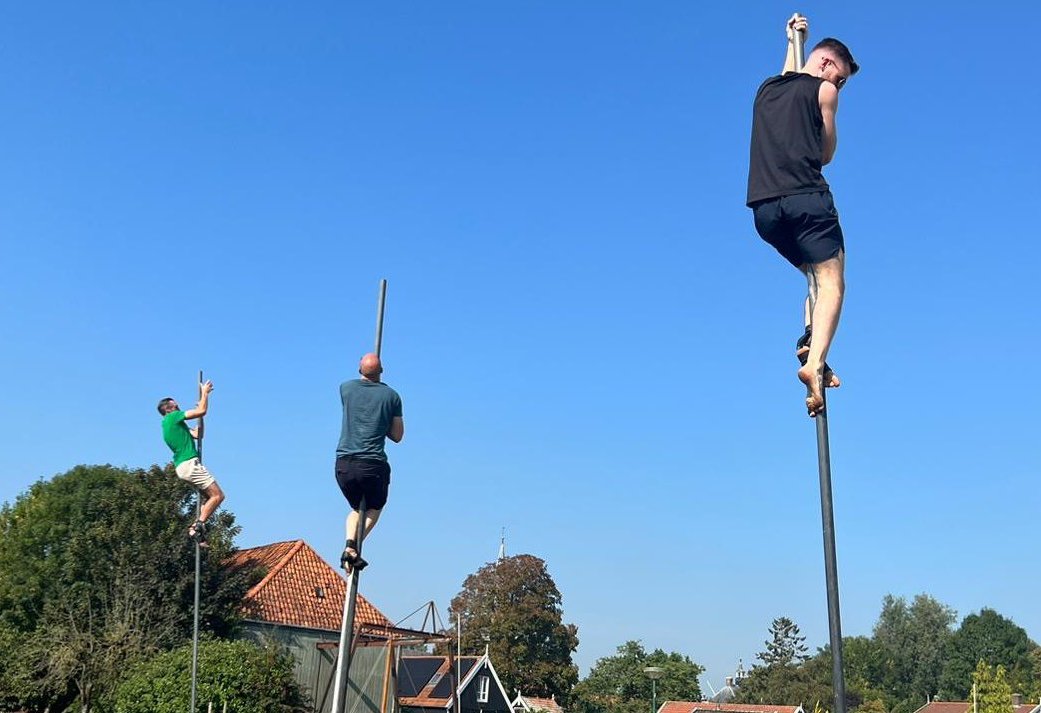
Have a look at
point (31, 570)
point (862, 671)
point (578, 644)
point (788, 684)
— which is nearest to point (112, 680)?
point (31, 570)

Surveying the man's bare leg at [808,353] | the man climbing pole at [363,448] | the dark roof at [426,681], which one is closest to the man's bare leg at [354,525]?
the man climbing pole at [363,448]

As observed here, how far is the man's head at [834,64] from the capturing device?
4.96 m

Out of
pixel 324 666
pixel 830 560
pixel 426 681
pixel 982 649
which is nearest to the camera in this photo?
pixel 830 560

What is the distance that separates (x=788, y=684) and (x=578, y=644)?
34.2 meters

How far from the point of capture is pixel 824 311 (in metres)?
4.78

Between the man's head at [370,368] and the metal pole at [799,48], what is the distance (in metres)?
3.79

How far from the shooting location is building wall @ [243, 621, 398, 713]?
A: 31.6 m

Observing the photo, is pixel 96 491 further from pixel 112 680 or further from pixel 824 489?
pixel 824 489

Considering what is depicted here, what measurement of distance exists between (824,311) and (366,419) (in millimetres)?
3662

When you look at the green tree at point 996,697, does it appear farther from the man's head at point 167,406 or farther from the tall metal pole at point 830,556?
the tall metal pole at point 830,556

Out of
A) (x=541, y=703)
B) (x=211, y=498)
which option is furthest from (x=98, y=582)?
(x=541, y=703)

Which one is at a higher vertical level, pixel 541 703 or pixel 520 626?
pixel 520 626

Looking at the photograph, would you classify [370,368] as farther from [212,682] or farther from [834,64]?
[212,682]

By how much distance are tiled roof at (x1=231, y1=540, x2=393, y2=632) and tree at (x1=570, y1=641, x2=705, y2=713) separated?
3910 centimetres
